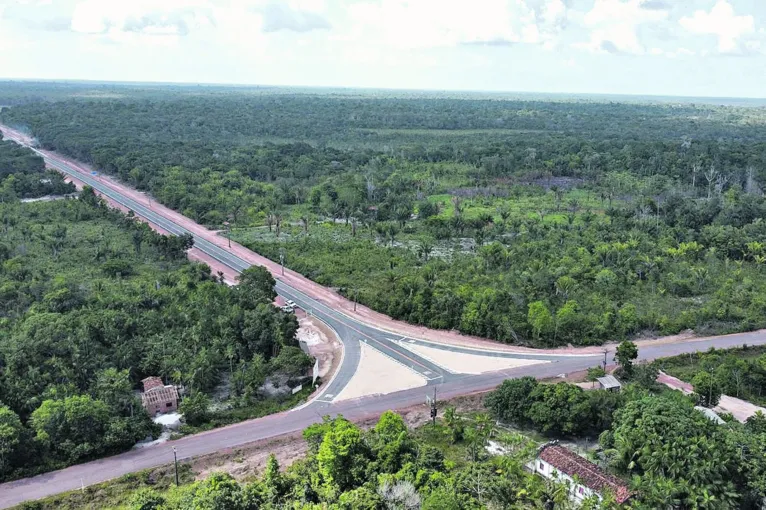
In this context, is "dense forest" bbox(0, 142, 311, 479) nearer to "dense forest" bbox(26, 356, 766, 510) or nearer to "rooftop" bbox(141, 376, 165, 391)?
"rooftop" bbox(141, 376, 165, 391)

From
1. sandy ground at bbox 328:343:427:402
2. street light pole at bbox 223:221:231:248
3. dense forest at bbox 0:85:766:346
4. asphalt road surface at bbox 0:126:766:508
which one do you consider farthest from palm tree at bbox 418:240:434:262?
street light pole at bbox 223:221:231:248

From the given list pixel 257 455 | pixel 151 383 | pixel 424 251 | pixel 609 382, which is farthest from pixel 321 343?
pixel 424 251

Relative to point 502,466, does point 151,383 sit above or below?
below

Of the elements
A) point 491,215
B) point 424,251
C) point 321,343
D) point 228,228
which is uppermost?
point 491,215

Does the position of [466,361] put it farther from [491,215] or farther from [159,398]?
[491,215]

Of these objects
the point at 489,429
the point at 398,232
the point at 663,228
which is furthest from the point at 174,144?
the point at 489,429
